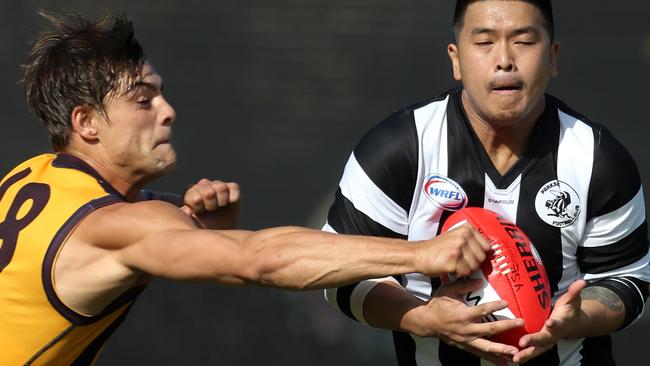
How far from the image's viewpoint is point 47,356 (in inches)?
136

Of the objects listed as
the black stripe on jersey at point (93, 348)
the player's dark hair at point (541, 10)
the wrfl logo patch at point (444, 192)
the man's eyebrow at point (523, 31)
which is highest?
the player's dark hair at point (541, 10)

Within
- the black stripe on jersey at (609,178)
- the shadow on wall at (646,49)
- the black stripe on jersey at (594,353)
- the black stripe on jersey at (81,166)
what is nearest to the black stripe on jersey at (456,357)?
the black stripe on jersey at (594,353)

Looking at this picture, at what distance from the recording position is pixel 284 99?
6043 mm

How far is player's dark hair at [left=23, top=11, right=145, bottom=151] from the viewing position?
3637mm

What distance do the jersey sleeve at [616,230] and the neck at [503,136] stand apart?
224mm

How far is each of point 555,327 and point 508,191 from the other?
559mm

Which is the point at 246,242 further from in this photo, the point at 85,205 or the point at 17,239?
the point at 17,239

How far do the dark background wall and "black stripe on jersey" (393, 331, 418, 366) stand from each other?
2032mm

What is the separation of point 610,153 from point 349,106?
250 centimetres

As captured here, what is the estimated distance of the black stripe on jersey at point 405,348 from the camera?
387cm

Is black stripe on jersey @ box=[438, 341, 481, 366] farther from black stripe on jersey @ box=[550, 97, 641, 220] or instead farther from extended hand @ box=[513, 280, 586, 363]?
black stripe on jersey @ box=[550, 97, 641, 220]

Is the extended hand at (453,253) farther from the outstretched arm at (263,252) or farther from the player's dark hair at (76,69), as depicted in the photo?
the player's dark hair at (76,69)

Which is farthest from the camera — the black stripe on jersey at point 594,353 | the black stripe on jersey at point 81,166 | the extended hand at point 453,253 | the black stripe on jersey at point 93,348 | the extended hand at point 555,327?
the black stripe on jersey at point 594,353

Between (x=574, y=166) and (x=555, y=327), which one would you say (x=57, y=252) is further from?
(x=574, y=166)
